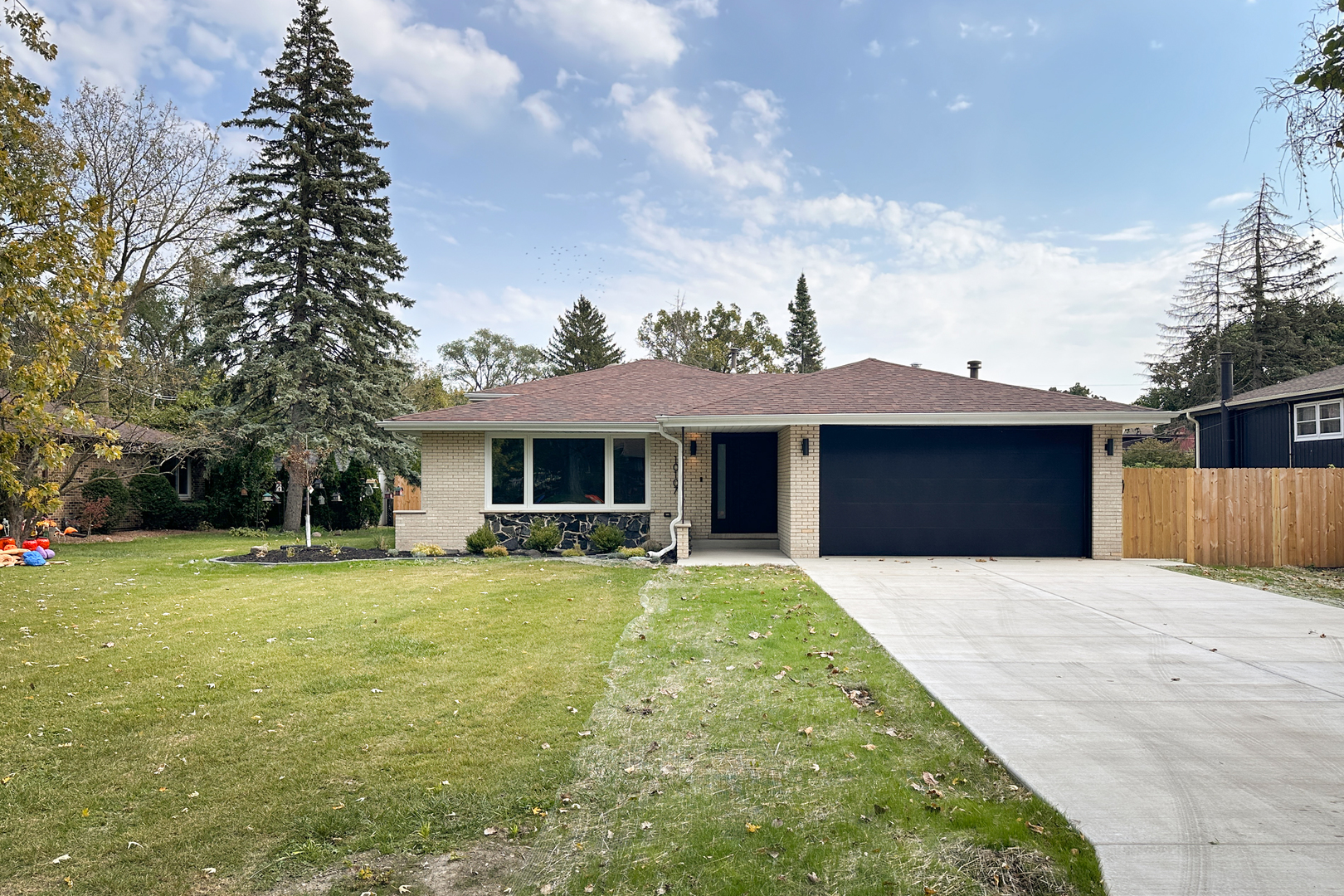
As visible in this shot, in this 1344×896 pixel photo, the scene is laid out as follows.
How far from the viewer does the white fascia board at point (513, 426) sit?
11.7 metres

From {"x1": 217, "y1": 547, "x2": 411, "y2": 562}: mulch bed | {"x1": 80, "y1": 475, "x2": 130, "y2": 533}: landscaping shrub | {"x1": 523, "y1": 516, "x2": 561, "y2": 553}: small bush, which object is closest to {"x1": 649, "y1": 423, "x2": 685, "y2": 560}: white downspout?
{"x1": 523, "y1": 516, "x2": 561, "y2": 553}: small bush

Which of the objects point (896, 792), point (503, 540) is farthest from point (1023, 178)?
point (896, 792)

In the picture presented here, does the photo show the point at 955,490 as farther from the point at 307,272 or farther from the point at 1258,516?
the point at 307,272

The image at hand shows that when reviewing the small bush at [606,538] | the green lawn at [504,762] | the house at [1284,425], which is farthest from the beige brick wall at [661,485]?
the house at [1284,425]

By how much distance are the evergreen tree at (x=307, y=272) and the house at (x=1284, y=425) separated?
20750 mm

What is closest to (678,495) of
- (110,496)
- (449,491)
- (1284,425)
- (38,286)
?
(449,491)

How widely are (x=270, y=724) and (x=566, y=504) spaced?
852cm

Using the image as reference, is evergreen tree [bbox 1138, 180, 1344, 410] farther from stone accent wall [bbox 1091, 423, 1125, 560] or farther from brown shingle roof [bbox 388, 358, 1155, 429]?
brown shingle roof [bbox 388, 358, 1155, 429]

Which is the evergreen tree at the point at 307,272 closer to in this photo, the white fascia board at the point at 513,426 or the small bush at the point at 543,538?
the white fascia board at the point at 513,426

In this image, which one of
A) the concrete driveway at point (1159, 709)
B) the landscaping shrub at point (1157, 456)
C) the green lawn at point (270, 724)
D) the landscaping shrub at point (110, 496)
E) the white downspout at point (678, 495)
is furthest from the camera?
the landscaping shrub at point (1157, 456)

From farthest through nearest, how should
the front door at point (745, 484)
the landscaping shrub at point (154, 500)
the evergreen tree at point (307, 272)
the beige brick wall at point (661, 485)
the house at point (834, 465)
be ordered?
1. the landscaping shrub at point (154, 500)
2. the evergreen tree at point (307, 272)
3. the front door at point (745, 484)
4. the beige brick wall at point (661, 485)
5. the house at point (834, 465)

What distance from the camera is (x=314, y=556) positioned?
11.8 m

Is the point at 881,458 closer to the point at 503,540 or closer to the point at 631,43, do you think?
the point at 503,540

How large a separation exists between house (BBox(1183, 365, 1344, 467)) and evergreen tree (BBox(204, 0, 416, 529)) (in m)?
20.7
